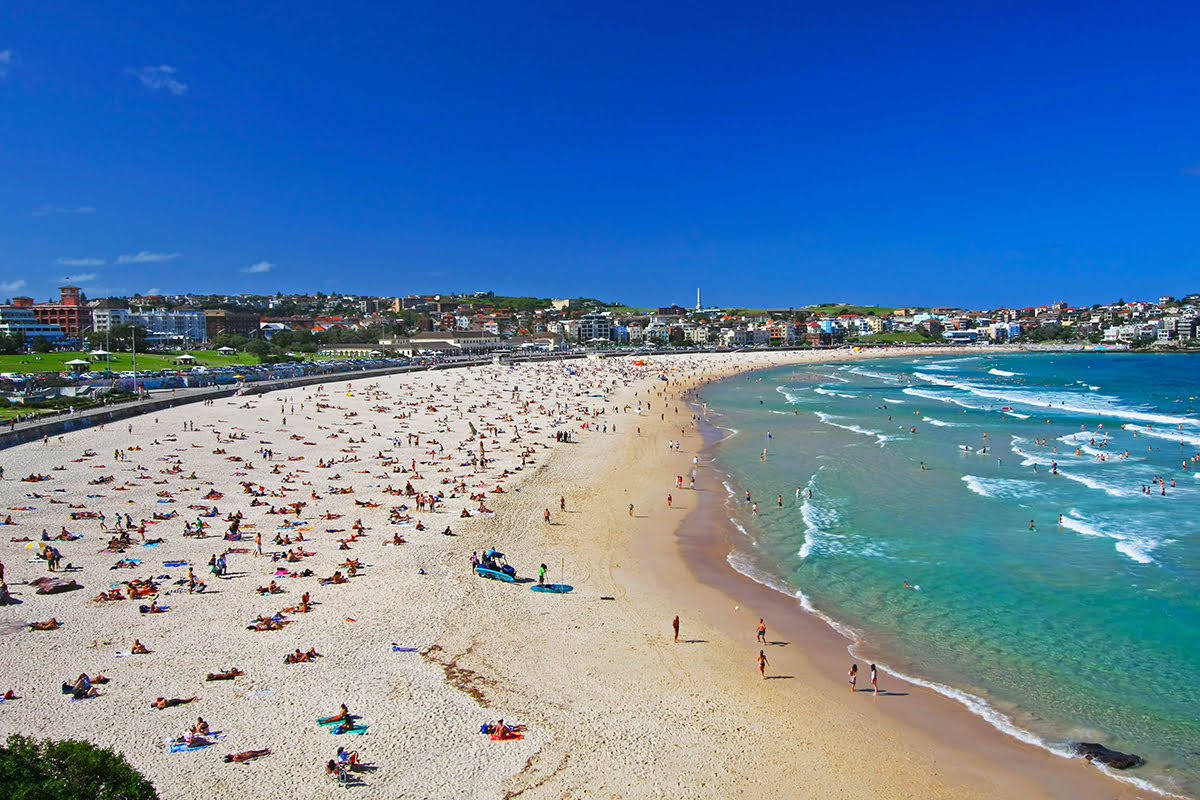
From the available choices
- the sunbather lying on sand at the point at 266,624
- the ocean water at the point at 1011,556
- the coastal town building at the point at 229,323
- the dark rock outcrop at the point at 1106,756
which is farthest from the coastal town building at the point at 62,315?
the dark rock outcrop at the point at 1106,756

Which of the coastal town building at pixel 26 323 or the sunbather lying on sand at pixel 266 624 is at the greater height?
the coastal town building at pixel 26 323

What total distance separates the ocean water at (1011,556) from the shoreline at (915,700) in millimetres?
181

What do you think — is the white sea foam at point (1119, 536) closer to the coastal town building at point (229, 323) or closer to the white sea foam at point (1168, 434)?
the white sea foam at point (1168, 434)

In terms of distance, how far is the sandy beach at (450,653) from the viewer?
9453mm

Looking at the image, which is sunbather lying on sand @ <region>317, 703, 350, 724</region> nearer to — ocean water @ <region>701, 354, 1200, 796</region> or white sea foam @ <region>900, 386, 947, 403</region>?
ocean water @ <region>701, 354, 1200, 796</region>

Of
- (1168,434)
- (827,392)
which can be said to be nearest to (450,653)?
(1168,434)

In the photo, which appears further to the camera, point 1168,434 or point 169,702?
point 1168,434

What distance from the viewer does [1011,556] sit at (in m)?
17.8

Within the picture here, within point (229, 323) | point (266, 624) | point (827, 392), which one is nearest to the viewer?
point (266, 624)

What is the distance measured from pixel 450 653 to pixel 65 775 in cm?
644

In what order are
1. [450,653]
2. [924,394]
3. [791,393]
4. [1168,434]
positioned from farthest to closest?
[791,393]
[924,394]
[1168,434]
[450,653]

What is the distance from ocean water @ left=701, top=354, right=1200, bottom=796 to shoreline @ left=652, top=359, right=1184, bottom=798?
181 mm

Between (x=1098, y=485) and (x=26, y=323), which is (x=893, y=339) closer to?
(x=1098, y=485)

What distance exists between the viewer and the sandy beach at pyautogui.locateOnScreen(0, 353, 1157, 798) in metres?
9.45
